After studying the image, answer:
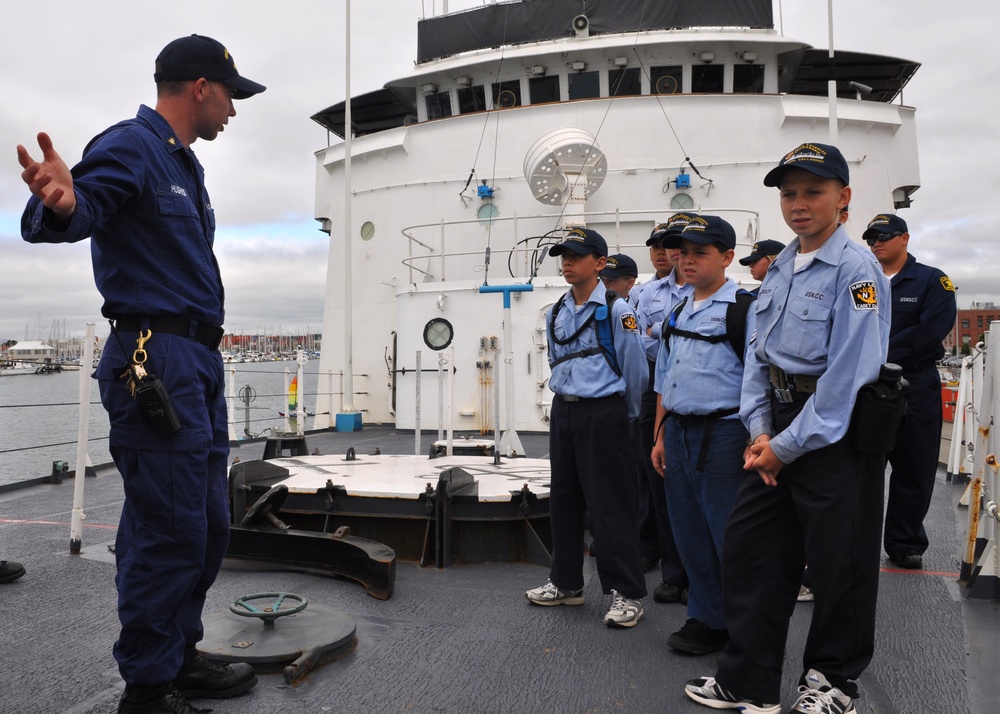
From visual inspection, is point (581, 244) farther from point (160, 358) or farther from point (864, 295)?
point (160, 358)

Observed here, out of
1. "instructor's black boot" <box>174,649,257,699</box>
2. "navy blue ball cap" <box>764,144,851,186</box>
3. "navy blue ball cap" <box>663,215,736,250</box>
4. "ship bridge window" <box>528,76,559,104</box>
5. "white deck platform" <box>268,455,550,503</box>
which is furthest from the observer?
"ship bridge window" <box>528,76,559,104</box>

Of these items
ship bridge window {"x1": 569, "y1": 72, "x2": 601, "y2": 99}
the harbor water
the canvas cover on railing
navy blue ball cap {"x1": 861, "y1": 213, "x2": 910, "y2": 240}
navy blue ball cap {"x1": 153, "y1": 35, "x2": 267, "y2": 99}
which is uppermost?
the canvas cover on railing

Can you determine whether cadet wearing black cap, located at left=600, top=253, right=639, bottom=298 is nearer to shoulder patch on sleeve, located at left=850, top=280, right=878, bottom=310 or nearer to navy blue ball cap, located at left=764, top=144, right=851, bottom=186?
navy blue ball cap, located at left=764, top=144, right=851, bottom=186

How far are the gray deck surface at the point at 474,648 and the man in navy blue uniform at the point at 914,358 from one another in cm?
32

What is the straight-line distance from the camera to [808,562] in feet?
7.00

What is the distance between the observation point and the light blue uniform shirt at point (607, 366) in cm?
323

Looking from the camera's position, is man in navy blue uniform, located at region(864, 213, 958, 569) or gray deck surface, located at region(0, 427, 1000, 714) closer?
gray deck surface, located at region(0, 427, 1000, 714)

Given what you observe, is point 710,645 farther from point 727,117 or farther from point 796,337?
point 727,117

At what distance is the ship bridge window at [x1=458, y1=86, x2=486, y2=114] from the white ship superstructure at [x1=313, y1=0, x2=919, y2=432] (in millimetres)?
26

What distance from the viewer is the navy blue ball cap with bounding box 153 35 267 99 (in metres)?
2.17

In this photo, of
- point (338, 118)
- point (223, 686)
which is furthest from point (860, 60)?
point (223, 686)

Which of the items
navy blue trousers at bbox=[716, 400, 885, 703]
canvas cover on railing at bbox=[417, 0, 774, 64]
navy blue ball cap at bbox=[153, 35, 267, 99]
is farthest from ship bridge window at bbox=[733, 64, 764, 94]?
navy blue ball cap at bbox=[153, 35, 267, 99]


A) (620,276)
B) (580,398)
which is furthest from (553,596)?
(620,276)

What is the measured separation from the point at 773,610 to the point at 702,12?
12.0 m
